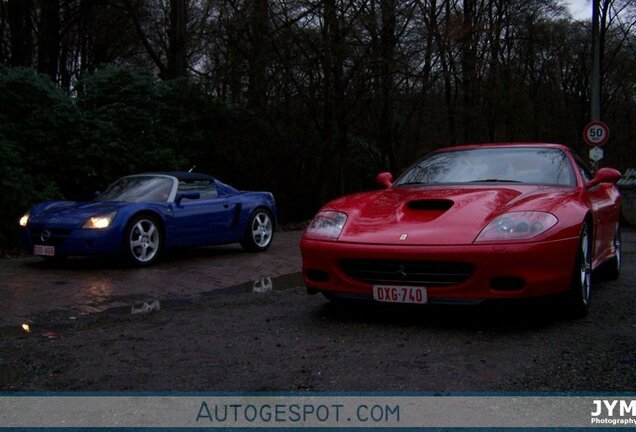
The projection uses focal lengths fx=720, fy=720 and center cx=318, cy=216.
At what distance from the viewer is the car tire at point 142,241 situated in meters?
8.37

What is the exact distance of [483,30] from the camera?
19906mm

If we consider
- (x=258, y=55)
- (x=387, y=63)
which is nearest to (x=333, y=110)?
(x=387, y=63)

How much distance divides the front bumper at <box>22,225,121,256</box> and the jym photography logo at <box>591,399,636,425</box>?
6.08 m

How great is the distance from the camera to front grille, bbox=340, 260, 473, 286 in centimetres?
468

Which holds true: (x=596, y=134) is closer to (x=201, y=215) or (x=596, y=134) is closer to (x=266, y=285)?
(x=201, y=215)

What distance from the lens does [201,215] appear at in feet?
31.1

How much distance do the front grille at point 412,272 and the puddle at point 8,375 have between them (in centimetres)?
221

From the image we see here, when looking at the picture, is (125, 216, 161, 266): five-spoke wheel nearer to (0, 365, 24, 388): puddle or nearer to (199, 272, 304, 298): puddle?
(199, 272, 304, 298): puddle

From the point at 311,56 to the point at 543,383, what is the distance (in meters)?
13.0

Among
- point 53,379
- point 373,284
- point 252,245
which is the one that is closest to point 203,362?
point 53,379

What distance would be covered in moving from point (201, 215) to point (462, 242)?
5420 mm

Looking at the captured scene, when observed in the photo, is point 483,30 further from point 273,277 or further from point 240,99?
point 273,277

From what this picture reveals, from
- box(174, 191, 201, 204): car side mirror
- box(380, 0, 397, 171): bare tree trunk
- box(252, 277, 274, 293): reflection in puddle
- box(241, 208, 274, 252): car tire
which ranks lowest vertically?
box(252, 277, 274, 293): reflection in puddle

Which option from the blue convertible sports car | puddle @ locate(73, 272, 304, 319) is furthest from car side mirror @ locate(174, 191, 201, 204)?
puddle @ locate(73, 272, 304, 319)
